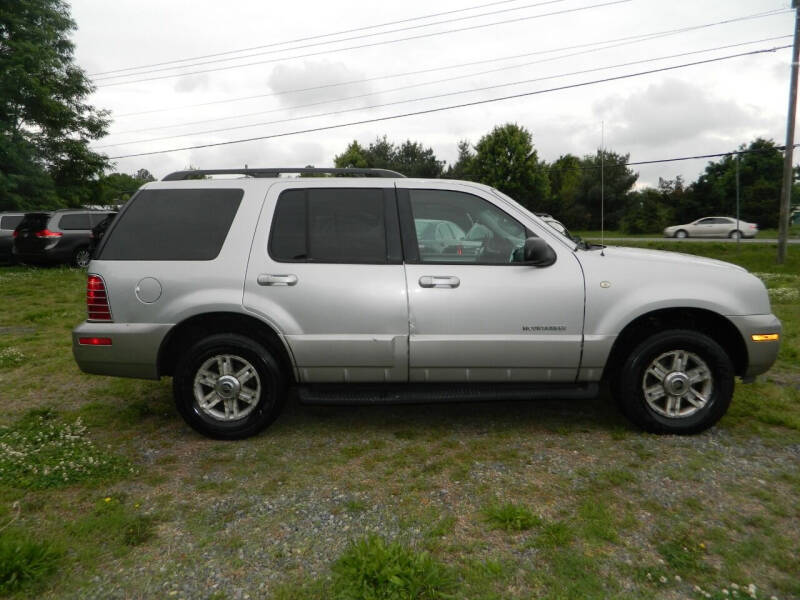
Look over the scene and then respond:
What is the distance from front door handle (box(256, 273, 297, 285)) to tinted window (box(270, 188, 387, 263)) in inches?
5.4

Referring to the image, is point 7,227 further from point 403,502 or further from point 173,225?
point 403,502

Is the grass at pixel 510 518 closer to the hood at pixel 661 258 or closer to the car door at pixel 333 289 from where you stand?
the car door at pixel 333 289

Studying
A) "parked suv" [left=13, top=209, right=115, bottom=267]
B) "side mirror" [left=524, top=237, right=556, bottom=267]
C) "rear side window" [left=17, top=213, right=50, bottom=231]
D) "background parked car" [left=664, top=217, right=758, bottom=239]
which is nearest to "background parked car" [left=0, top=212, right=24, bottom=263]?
"parked suv" [left=13, top=209, right=115, bottom=267]

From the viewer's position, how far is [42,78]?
2602 cm

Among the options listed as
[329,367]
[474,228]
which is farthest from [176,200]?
[474,228]

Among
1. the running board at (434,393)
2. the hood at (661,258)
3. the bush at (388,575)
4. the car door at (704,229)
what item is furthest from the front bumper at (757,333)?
the car door at (704,229)

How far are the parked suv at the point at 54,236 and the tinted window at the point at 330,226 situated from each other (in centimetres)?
1400

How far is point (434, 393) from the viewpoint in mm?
4008

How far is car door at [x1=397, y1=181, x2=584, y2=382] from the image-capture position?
389cm

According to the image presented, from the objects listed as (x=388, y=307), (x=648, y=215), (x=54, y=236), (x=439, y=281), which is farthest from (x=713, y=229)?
(x=388, y=307)

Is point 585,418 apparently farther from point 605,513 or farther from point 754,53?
point 754,53

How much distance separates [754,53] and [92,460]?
24.1 m

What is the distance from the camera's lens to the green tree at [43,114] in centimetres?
2434

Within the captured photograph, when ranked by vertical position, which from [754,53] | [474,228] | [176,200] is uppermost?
[754,53]
